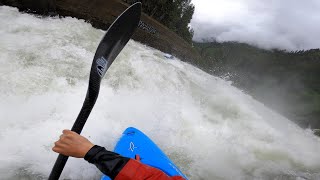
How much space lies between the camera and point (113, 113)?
17.4 feet

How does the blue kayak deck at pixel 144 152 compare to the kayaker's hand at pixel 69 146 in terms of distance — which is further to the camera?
the blue kayak deck at pixel 144 152

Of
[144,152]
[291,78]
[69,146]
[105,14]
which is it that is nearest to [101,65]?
[69,146]

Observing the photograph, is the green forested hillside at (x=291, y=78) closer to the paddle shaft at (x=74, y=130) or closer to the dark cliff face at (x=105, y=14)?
the dark cliff face at (x=105, y=14)

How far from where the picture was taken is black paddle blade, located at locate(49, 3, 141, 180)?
1777 mm

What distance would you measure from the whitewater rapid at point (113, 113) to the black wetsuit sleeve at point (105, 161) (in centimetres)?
246

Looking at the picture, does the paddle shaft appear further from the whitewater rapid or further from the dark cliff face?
the dark cliff face

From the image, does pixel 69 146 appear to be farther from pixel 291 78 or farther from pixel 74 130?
pixel 291 78

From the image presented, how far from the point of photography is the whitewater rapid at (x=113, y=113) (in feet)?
13.5

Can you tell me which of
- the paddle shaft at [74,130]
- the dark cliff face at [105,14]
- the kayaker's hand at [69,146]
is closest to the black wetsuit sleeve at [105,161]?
the kayaker's hand at [69,146]

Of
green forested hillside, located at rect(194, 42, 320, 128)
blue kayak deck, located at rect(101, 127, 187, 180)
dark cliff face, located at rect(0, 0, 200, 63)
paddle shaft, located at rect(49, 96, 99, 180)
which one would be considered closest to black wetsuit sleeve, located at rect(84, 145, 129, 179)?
paddle shaft, located at rect(49, 96, 99, 180)

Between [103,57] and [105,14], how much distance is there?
7.49 metres

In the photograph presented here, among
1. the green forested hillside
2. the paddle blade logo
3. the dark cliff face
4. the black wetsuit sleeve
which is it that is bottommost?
the black wetsuit sleeve

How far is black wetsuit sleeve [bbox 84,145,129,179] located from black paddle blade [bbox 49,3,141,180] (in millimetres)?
205

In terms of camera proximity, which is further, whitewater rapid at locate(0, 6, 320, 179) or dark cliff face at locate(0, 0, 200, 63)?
dark cliff face at locate(0, 0, 200, 63)
